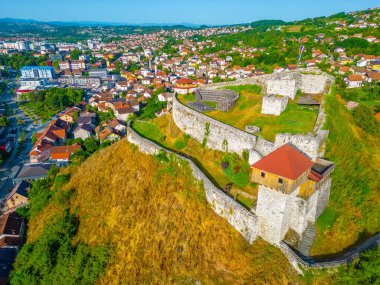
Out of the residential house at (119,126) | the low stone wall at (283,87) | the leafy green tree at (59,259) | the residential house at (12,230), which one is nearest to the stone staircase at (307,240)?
the leafy green tree at (59,259)

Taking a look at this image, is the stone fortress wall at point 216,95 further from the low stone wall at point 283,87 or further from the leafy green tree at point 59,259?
the leafy green tree at point 59,259

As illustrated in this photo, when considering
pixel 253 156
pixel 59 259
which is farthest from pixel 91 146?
pixel 253 156

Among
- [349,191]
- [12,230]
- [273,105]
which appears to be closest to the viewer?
[349,191]

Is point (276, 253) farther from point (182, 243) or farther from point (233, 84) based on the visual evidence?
point (233, 84)

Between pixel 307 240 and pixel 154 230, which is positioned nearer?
pixel 307 240

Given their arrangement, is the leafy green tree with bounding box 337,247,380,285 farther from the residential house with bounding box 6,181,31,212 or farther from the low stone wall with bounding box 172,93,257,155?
the residential house with bounding box 6,181,31,212

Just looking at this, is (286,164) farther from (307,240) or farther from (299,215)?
(307,240)

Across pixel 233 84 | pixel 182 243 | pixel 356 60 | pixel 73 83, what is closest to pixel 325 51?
pixel 356 60
